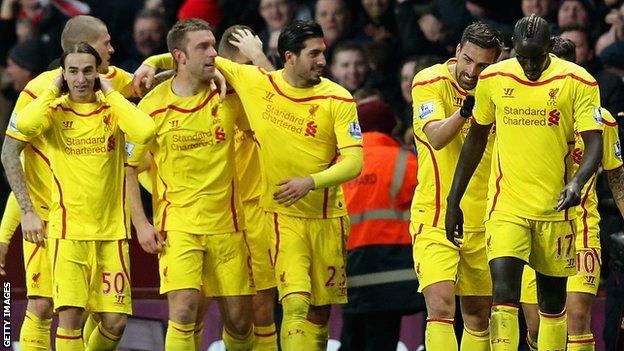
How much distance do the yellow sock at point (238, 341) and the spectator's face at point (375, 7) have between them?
540 centimetres

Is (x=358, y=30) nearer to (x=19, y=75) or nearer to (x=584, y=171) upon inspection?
(x=19, y=75)

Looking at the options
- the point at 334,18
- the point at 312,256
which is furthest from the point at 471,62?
the point at 334,18

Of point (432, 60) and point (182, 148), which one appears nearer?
point (182, 148)

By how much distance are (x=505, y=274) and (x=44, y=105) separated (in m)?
3.23

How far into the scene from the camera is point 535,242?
10.3 m

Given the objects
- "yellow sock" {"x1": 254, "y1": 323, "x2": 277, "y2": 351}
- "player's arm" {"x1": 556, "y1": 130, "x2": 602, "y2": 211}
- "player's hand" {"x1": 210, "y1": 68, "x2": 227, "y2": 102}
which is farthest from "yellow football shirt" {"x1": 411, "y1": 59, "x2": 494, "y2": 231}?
"yellow sock" {"x1": 254, "y1": 323, "x2": 277, "y2": 351}

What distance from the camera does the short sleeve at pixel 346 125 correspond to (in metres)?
11.2

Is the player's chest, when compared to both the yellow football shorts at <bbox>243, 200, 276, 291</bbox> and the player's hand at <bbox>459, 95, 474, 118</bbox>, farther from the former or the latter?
the player's hand at <bbox>459, 95, 474, 118</bbox>

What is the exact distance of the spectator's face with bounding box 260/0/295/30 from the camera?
16.4 metres

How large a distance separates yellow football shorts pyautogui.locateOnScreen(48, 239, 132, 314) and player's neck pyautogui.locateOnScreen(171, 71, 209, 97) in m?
1.08

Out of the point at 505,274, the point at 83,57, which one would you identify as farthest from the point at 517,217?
the point at 83,57

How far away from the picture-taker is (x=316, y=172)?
11.4 meters

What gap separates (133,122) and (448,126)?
2055mm

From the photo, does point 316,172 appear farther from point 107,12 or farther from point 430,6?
point 107,12
